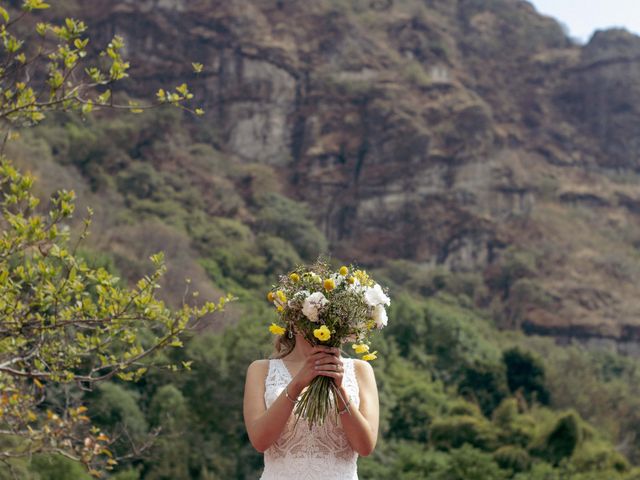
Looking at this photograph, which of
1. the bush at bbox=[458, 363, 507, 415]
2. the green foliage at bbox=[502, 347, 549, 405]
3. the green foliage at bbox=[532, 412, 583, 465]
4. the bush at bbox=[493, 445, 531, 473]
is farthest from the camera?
the green foliage at bbox=[502, 347, 549, 405]

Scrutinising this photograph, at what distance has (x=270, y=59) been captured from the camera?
88.4 meters

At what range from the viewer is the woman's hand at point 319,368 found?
5910mm

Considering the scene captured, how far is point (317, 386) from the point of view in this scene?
5957 millimetres

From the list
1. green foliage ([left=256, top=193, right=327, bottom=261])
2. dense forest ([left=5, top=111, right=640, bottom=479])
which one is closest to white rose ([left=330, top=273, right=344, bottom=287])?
dense forest ([left=5, top=111, right=640, bottom=479])

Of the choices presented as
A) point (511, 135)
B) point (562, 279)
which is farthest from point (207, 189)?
point (511, 135)

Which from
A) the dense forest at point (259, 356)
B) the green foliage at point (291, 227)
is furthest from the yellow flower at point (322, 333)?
the green foliage at point (291, 227)

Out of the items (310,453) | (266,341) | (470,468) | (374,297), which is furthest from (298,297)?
(266,341)

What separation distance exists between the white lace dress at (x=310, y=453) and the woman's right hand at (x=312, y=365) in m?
0.21

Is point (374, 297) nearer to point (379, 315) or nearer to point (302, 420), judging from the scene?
point (379, 315)

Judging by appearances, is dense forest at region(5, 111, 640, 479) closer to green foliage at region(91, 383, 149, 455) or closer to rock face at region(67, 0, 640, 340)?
green foliage at region(91, 383, 149, 455)

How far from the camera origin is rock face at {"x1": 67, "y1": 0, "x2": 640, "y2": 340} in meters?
78.8

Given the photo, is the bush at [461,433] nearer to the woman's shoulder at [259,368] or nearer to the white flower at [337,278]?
the woman's shoulder at [259,368]

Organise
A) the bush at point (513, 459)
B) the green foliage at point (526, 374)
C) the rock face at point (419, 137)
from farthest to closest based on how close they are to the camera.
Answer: the rock face at point (419, 137), the green foliage at point (526, 374), the bush at point (513, 459)

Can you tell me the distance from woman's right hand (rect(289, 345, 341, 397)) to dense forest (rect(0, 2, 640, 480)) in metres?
1.23
